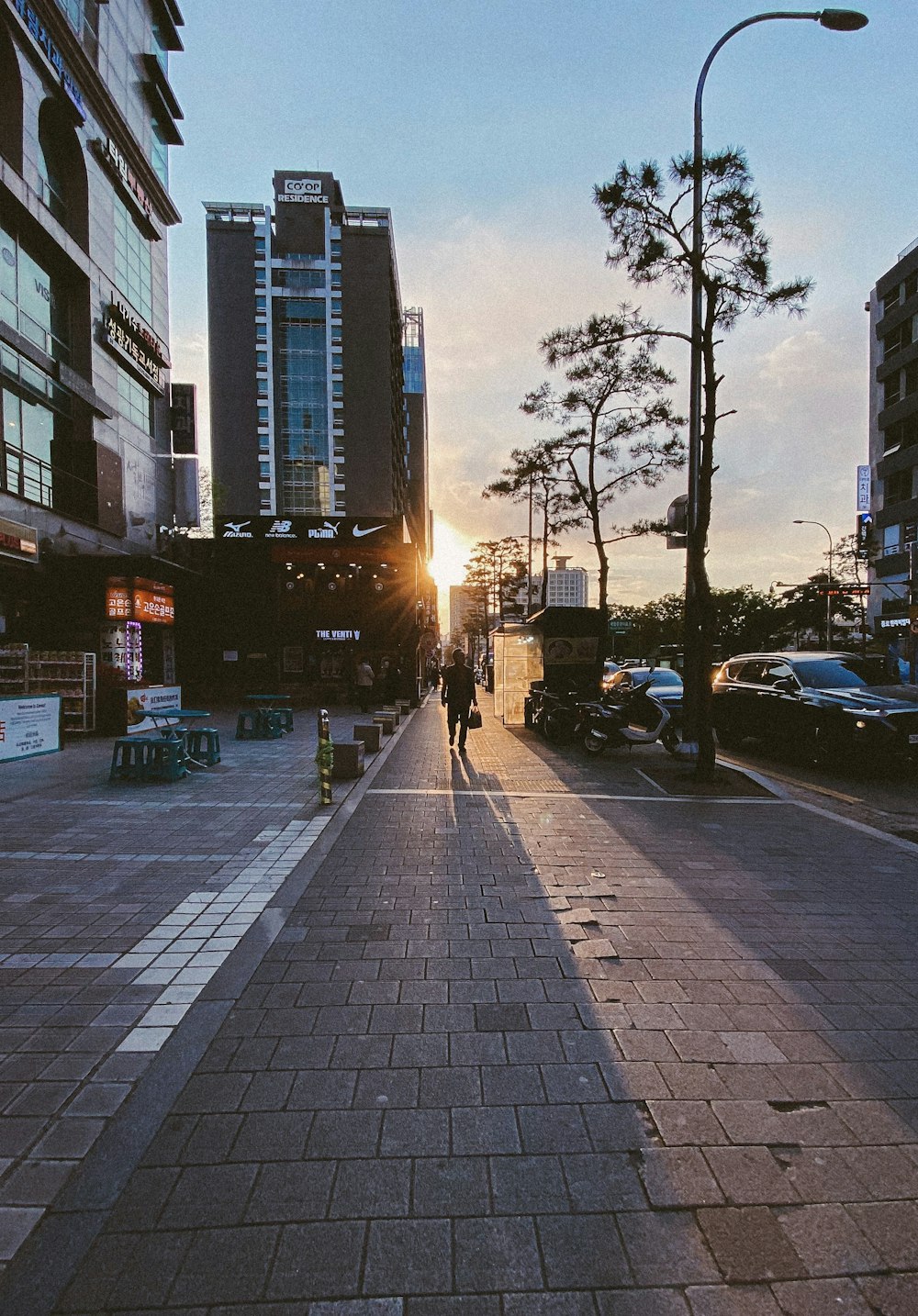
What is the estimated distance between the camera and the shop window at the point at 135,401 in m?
23.5

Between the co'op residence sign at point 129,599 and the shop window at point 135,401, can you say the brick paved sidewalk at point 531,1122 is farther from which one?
the shop window at point 135,401

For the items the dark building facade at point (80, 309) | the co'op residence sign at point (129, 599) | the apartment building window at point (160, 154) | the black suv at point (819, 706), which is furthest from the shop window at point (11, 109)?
the black suv at point (819, 706)

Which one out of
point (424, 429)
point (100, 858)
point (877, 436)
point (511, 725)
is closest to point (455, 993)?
point (100, 858)

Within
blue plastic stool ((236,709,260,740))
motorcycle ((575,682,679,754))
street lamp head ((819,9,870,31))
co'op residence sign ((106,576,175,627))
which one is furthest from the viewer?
co'op residence sign ((106,576,175,627))

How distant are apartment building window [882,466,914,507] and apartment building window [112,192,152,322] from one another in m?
45.0

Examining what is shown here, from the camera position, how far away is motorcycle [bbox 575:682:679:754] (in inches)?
490

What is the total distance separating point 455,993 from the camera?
3.56 meters

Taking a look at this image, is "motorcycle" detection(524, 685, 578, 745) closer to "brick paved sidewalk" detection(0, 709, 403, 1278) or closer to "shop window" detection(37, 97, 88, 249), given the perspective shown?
"brick paved sidewalk" detection(0, 709, 403, 1278)

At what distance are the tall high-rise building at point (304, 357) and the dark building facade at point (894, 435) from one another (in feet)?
159

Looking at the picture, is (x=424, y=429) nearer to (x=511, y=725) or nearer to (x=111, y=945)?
(x=511, y=725)

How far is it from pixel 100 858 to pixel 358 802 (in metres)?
3.08

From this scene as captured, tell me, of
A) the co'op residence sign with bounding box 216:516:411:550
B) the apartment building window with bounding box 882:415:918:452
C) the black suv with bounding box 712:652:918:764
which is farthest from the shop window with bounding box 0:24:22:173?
→ the apartment building window with bounding box 882:415:918:452

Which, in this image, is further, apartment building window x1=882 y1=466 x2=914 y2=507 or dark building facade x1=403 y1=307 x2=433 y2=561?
dark building facade x1=403 y1=307 x2=433 y2=561

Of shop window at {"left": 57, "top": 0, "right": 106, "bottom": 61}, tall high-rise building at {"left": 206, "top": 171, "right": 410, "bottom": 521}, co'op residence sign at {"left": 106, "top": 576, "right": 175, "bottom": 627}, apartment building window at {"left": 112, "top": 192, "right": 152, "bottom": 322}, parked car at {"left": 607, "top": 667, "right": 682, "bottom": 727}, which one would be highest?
tall high-rise building at {"left": 206, "top": 171, "right": 410, "bottom": 521}
